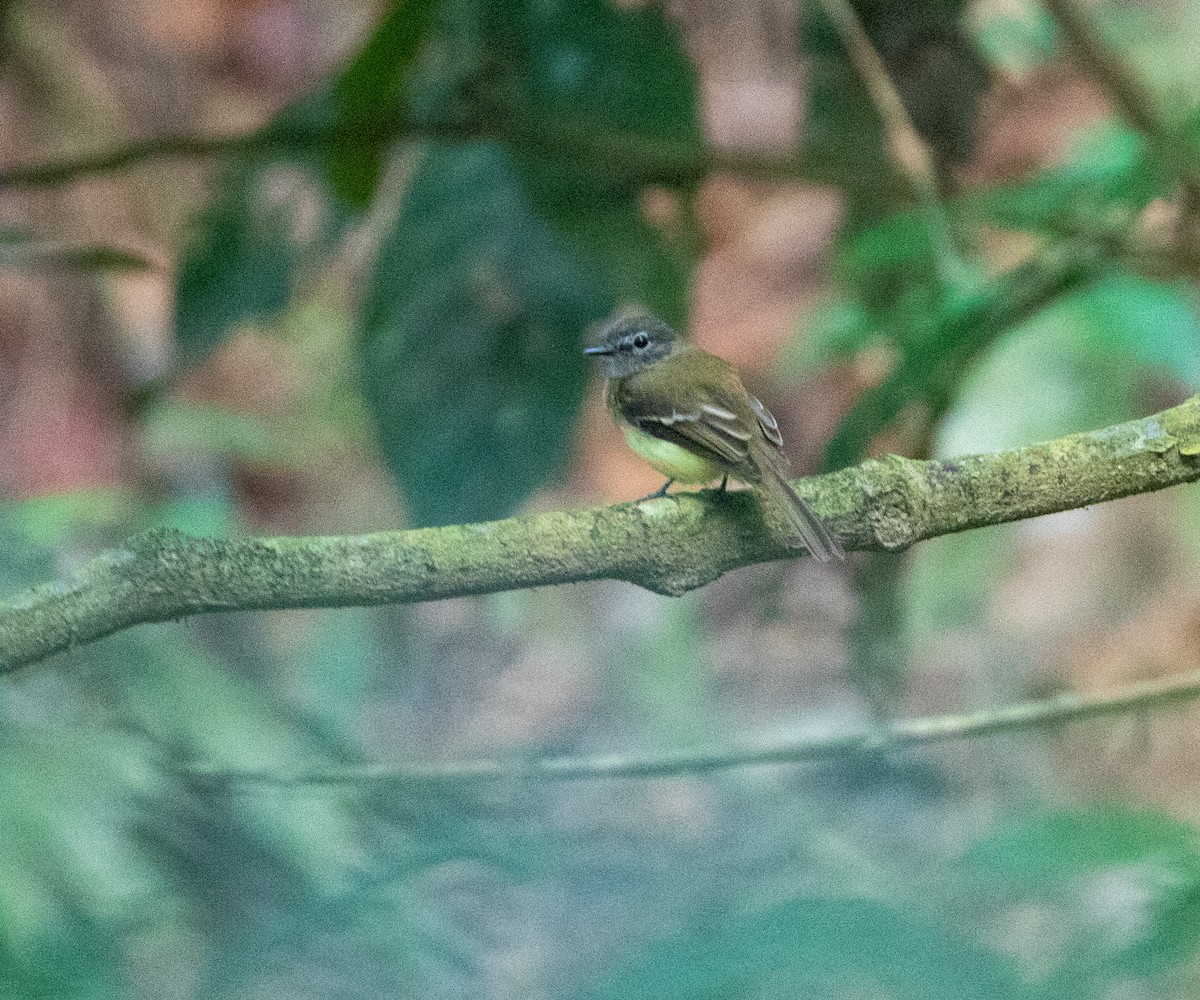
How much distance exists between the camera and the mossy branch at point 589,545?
98 cm

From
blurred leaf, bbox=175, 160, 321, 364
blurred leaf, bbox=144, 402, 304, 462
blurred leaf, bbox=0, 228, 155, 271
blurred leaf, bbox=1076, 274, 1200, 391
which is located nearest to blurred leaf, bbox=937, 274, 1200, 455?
blurred leaf, bbox=1076, 274, 1200, 391

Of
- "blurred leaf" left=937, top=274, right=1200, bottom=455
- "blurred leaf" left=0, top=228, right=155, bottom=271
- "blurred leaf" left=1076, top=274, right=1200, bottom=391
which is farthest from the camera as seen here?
"blurred leaf" left=937, top=274, right=1200, bottom=455

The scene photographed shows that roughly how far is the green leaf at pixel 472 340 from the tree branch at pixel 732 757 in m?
0.70

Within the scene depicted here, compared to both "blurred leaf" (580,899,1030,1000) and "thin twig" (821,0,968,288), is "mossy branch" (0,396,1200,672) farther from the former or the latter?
"thin twig" (821,0,968,288)

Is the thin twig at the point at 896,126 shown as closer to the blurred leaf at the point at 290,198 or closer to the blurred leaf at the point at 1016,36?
the blurred leaf at the point at 1016,36

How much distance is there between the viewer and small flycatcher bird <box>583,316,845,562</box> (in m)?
1.26

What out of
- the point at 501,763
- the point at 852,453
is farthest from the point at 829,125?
the point at 501,763

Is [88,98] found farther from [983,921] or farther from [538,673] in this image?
[983,921]

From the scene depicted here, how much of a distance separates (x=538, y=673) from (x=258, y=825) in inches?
114

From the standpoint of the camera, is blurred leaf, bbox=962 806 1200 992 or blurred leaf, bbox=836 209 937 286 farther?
blurred leaf, bbox=836 209 937 286

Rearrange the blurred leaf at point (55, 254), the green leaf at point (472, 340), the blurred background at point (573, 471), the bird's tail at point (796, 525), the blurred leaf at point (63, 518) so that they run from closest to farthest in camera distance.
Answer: the blurred background at point (573, 471), the bird's tail at point (796, 525), the blurred leaf at point (55, 254), the blurred leaf at point (63, 518), the green leaf at point (472, 340)

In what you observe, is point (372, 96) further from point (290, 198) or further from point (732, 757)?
point (732, 757)

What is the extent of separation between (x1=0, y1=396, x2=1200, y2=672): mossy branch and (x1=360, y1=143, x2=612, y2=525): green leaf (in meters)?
0.95

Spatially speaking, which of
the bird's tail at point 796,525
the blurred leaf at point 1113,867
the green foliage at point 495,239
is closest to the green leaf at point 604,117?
the green foliage at point 495,239
